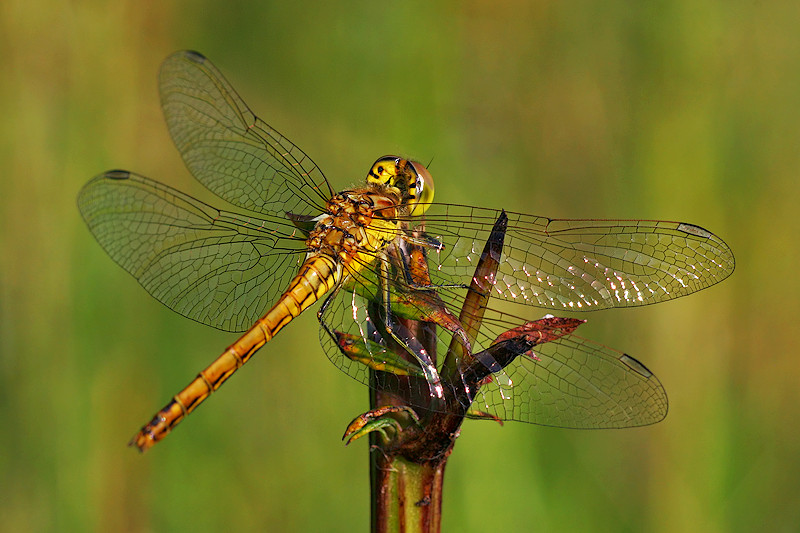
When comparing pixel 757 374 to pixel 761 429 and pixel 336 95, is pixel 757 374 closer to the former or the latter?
pixel 761 429

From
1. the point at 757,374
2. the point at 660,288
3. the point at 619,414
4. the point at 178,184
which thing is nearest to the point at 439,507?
the point at 619,414

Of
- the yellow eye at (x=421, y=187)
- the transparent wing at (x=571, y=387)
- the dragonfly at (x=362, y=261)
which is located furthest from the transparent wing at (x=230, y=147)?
the transparent wing at (x=571, y=387)

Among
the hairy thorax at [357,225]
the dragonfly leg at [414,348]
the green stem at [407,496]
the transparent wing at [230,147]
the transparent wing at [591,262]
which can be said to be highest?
the transparent wing at [230,147]

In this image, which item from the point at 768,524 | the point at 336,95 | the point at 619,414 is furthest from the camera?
the point at 336,95

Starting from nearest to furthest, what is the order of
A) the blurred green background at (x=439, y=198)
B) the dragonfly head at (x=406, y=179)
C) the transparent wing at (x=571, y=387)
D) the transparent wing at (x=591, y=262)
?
the transparent wing at (x=571, y=387) → the transparent wing at (x=591, y=262) → the dragonfly head at (x=406, y=179) → the blurred green background at (x=439, y=198)

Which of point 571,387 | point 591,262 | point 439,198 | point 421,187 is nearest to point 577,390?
point 571,387

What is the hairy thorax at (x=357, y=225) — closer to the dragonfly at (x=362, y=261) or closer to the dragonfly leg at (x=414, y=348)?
the dragonfly at (x=362, y=261)

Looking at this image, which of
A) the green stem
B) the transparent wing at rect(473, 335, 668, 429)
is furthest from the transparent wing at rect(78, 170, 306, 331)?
the green stem
